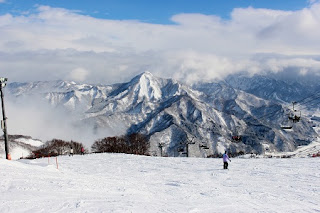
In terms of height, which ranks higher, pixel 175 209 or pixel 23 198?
pixel 23 198

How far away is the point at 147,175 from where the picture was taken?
24.6 meters

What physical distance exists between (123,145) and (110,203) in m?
67.8

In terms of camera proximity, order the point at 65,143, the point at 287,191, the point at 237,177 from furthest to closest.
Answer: the point at 65,143
the point at 237,177
the point at 287,191

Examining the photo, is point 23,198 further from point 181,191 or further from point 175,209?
point 181,191

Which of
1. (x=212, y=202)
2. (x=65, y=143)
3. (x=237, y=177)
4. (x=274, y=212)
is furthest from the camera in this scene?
(x=65, y=143)

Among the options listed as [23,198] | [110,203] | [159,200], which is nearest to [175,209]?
[159,200]

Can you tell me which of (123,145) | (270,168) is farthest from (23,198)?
(123,145)

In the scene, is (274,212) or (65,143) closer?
(274,212)

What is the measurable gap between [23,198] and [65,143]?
83196 millimetres

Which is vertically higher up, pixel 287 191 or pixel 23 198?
pixel 23 198

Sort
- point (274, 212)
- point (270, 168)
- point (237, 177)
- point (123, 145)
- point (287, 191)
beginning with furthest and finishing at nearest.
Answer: point (123, 145)
point (270, 168)
point (237, 177)
point (287, 191)
point (274, 212)

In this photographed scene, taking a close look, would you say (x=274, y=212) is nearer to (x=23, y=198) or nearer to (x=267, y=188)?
(x=267, y=188)

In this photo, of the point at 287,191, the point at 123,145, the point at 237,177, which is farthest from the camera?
the point at 123,145

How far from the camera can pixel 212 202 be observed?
49.1ft
